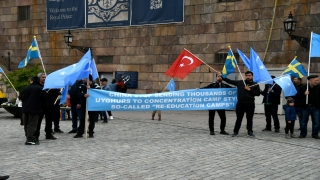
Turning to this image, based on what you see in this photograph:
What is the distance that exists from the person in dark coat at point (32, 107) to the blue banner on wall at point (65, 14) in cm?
1457

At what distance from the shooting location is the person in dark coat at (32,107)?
34.5 ft

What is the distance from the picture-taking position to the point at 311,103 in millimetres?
11750

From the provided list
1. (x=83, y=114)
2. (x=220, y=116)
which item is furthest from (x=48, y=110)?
(x=220, y=116)

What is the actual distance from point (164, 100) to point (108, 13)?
12.7 m

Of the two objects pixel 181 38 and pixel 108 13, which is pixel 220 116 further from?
pixel 108 13

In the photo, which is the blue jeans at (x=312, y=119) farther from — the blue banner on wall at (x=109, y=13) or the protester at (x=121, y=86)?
the blue banner on wall at (x=109, y=13)

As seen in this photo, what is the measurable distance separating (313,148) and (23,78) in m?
13.0

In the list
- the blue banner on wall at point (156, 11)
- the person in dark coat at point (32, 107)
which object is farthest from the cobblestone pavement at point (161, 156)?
the blue banner on wall at point (156, 11)

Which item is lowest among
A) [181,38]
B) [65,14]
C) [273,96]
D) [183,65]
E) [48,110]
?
[48,110]

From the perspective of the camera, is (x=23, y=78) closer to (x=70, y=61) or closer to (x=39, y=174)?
(x=70, y=61)

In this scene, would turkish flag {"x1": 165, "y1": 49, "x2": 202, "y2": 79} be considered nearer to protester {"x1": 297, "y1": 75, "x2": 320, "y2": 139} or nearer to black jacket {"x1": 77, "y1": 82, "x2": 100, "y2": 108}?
black jacket {"x1": 77, "y1": 82, "x2": 100, "y2": 108}

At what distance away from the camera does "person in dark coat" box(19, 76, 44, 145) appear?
414 inches

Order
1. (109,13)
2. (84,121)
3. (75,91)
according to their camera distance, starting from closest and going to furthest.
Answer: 1. (84,121)
2. (75,91)
3. (109,13)

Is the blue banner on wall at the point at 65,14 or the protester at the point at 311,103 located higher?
the blue banner on wall at the point at 65,14
